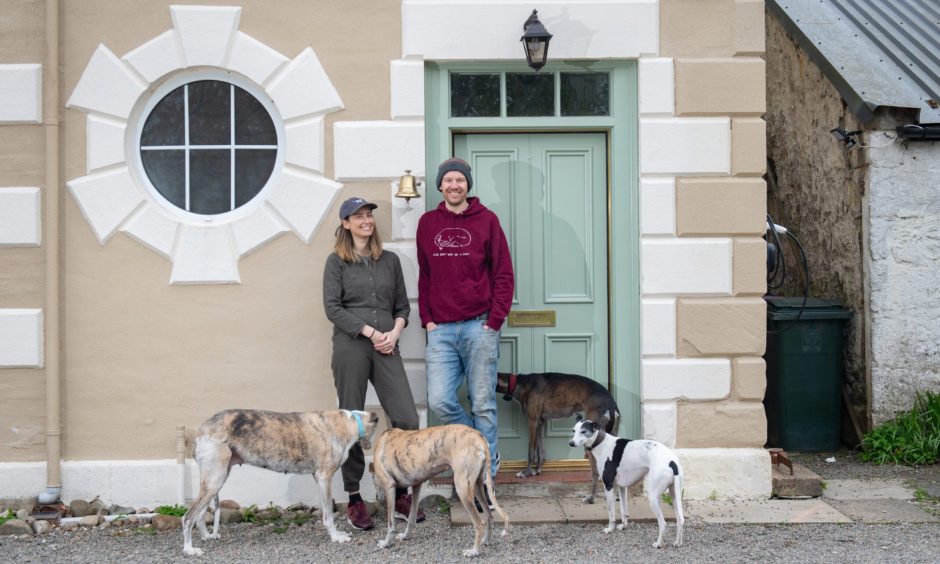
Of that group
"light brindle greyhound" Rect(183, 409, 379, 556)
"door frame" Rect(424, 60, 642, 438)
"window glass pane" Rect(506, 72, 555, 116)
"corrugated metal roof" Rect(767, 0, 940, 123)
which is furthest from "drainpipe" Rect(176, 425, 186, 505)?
"corrugated metal roof" Rect(767, 0, 940, 123)

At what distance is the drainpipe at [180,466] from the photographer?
19.6 ft

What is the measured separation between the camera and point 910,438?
739 cm

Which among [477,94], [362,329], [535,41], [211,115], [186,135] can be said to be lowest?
[362,329]

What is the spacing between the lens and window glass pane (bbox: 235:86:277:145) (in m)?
6.24

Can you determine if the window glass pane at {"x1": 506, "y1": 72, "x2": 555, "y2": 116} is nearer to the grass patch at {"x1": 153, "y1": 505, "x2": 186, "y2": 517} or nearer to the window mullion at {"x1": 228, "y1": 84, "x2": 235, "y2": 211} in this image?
the window mullion at {"x1": 228, "y1": 84, "x2": 235, "y2": 211}

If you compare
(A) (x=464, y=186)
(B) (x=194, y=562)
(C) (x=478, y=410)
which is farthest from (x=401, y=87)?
(B) (x=194, y=562)

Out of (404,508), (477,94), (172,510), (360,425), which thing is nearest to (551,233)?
(477,94)

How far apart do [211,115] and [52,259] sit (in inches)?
59.5

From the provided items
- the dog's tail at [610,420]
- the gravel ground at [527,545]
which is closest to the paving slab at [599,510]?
the gravel ground at [527,545]

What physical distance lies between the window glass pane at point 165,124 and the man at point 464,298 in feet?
6.58

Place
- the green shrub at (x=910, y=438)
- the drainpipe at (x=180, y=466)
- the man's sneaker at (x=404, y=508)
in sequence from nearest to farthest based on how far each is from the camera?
the man's sneaker at (x=404, y=508), the drainpipe at (x=180, y=466), the green shrub at (x=910, y=438)

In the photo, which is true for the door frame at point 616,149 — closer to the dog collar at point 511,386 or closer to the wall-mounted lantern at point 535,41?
the wall-mounted lantern at point 535,41

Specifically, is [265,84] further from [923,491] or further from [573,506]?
[923,491]

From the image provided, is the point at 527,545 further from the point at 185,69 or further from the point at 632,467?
the point at 185,69
